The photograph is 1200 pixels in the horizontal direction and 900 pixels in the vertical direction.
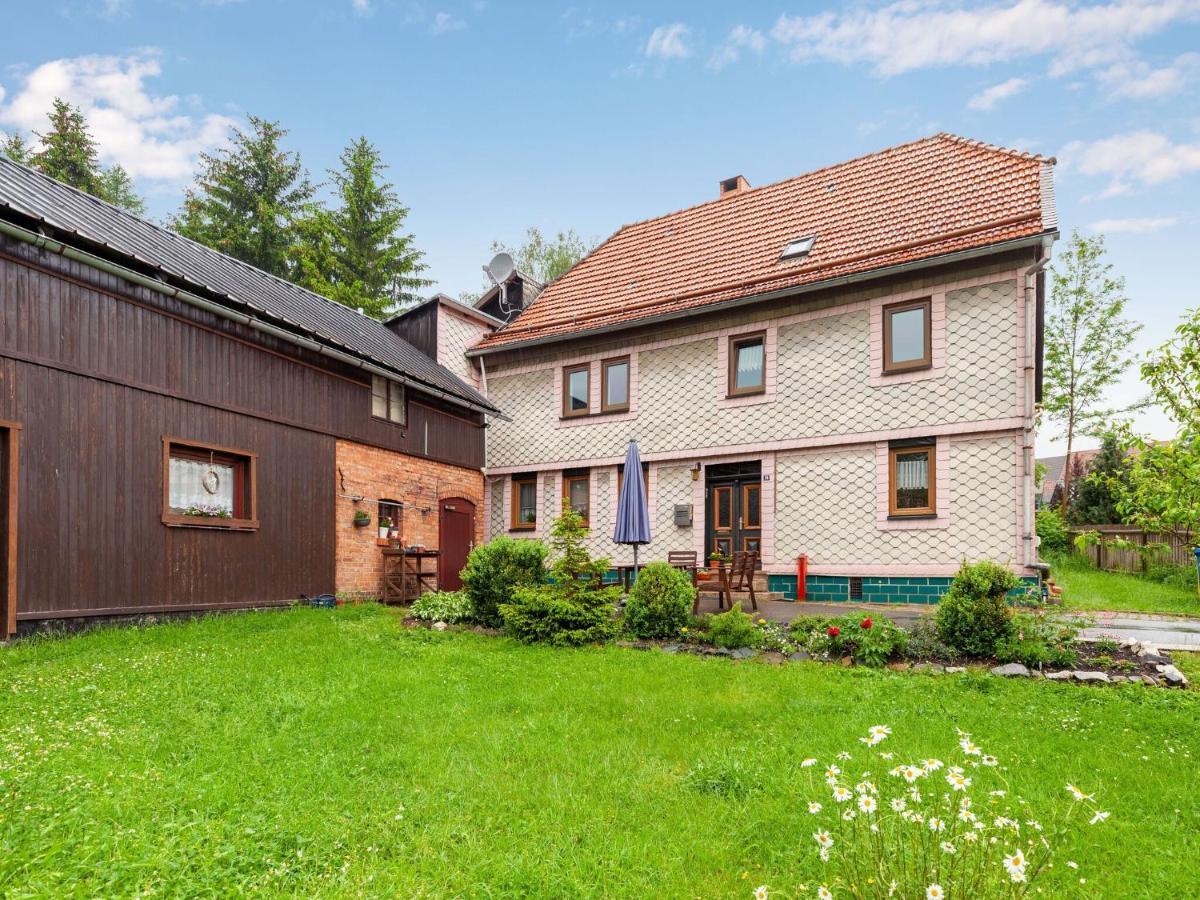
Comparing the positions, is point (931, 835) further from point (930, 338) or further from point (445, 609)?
point (930, 338)

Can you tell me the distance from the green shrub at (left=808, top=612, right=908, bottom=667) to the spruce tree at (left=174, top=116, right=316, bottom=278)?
25452mm

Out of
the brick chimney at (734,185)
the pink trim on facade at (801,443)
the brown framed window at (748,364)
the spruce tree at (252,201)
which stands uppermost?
the spruce tree at (252,201)

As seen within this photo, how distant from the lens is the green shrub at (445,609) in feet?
32.7

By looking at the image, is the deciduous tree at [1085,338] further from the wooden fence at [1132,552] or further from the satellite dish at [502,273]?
the satellite dish at [502,273]

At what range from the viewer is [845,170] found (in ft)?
51.8

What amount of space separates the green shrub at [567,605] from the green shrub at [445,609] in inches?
41.7

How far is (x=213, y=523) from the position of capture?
10203mm

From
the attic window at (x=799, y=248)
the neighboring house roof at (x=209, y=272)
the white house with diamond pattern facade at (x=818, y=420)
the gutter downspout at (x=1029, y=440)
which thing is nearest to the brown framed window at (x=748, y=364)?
the white house with diamond pattern facade at (x=818, y=420)

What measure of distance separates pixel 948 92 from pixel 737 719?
11.4 metres

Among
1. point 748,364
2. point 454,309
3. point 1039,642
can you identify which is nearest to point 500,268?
point 454,309

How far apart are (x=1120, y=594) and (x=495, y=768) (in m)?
14.6

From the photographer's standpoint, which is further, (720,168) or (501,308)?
(501,308)

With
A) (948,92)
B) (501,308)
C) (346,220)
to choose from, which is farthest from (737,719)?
(346,220)

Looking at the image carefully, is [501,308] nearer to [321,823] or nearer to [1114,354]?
[321,823]
